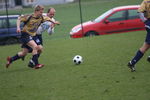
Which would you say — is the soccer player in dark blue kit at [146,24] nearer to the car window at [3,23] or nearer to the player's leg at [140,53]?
the player's leg at [140,53]

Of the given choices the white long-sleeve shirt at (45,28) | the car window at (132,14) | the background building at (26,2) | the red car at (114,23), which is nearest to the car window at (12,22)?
the red car at (114,23)

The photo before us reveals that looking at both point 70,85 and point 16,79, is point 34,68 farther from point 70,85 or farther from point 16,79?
point 70,85

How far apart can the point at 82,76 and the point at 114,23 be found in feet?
36.9

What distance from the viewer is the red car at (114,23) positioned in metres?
20.7

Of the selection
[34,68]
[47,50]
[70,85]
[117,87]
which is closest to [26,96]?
[70,85]

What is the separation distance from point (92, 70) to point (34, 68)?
177 centimetres

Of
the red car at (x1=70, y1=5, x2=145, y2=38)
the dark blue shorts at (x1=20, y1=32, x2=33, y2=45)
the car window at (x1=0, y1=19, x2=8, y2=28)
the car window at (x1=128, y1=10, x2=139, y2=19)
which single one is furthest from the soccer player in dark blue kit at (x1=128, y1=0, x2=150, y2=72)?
the car window at (x1=0, y1=19, x2=8, y2=28)

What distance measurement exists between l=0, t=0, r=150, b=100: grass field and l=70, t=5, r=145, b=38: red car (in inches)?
143

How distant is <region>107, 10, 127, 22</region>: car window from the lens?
20.7 metres

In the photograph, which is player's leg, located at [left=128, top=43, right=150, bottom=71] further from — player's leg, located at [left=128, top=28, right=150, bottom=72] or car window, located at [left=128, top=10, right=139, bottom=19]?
car window, located at [left=128, top=10, right=139, bottom=19]

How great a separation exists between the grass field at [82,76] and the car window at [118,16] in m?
3.76

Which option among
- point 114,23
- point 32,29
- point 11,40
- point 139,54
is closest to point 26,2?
point 11,40

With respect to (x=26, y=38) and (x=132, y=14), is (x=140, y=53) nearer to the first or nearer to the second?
(x=26, y=38)

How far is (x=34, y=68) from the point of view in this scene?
11609mm
